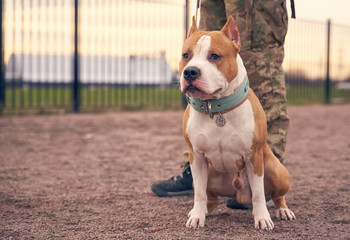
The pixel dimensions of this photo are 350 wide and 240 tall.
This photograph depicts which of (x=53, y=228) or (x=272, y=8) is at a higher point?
(x=272, y=8)

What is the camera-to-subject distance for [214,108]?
2.10 metres

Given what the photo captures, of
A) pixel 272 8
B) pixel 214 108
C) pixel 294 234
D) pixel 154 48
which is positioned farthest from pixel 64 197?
pixel 154 48

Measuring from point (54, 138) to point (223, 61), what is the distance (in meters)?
3.71

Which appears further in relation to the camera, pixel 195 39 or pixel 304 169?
pixel 304 169

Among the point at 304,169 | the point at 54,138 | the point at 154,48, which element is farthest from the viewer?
the point at 154,48

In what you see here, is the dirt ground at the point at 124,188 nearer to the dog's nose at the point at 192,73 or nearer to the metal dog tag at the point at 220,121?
the metal dog tag at the point at 220,121

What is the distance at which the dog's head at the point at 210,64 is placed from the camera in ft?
6.52

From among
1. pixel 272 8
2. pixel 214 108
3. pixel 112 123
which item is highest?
pixel 272 8

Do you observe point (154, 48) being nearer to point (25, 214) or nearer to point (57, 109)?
point (57, 109)

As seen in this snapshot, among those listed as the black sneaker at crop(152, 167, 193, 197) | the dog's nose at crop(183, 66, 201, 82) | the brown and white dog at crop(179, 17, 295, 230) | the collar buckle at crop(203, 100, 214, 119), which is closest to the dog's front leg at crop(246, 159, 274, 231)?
the brown and white dog at crop(179, 17, 295, 230)

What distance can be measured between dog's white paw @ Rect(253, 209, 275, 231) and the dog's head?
0.62m

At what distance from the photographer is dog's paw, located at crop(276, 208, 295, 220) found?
236 centimetres

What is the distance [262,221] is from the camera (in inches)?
85.7

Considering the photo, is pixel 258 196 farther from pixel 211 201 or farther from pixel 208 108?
pixel 208 108
